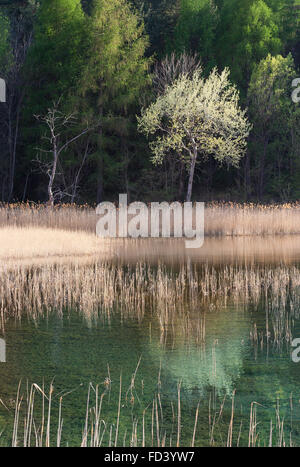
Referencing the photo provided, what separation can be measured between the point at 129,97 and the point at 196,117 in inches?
177

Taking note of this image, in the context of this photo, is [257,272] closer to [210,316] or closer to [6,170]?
[210,316]

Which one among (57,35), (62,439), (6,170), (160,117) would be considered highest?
(57,35)

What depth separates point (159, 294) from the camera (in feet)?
48.4

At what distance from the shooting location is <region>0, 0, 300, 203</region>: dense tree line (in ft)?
147

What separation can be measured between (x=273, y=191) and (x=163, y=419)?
137ft

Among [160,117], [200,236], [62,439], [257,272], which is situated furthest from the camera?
[160,117]

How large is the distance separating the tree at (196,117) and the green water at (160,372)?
32149 millimetres

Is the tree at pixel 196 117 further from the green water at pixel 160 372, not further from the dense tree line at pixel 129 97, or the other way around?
the green water at pixel 160 372

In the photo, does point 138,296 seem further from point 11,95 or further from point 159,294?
point 11,95

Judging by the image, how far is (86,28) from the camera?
→ 149 feet

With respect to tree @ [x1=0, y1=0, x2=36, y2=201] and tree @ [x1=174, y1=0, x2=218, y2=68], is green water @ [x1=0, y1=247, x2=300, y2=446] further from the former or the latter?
tree @ [x1=174, y1=0, x2=218, y2=68]

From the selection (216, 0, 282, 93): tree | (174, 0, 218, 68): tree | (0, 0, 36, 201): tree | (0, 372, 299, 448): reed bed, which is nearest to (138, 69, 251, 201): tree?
(216, 0, 282, 93): tree

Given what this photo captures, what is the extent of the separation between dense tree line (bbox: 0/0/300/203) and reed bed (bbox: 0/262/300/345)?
1041 inches

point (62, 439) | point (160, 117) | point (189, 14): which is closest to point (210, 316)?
point (62, 439)
